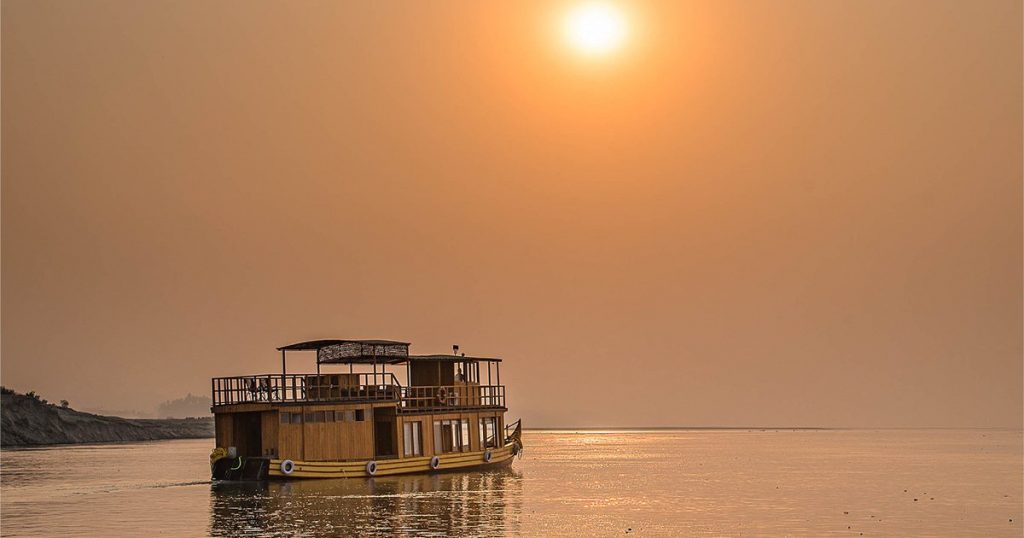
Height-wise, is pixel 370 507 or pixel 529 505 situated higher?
pixel 370 507

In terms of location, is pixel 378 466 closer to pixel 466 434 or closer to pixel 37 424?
pixel 466 434

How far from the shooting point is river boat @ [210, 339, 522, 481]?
5747cm

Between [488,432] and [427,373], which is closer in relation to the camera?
[427,373]

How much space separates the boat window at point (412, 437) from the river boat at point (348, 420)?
0.05 metres

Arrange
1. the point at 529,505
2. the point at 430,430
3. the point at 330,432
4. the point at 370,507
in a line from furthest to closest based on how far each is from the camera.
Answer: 1. the point at 430,430
2. the point at 330,432
3. the point at 529,505
4. the point at 370,507

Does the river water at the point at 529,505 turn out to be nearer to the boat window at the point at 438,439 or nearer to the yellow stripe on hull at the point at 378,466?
the yellow stripe on hull at the point at 378,466

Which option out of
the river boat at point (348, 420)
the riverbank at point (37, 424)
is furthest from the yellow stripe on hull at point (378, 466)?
the riverbank at point (37, 424)

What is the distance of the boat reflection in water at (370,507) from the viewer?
1647 inches

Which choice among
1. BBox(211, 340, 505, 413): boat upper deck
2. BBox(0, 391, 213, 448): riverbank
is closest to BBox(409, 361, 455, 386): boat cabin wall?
BBox(211, 340, 505, 413): boat upper deck

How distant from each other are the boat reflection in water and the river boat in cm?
107

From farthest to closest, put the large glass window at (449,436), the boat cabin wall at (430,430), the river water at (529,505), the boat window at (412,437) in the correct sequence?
the large glass window at (449,436) → the boat window at (412,437) → the boat cabin wall at (430,430) → the river water at (529,505)

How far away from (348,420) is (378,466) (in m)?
3.15

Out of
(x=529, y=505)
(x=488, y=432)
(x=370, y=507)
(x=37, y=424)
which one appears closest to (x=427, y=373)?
(x=488, y=432)

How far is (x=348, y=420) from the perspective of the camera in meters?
58.8
